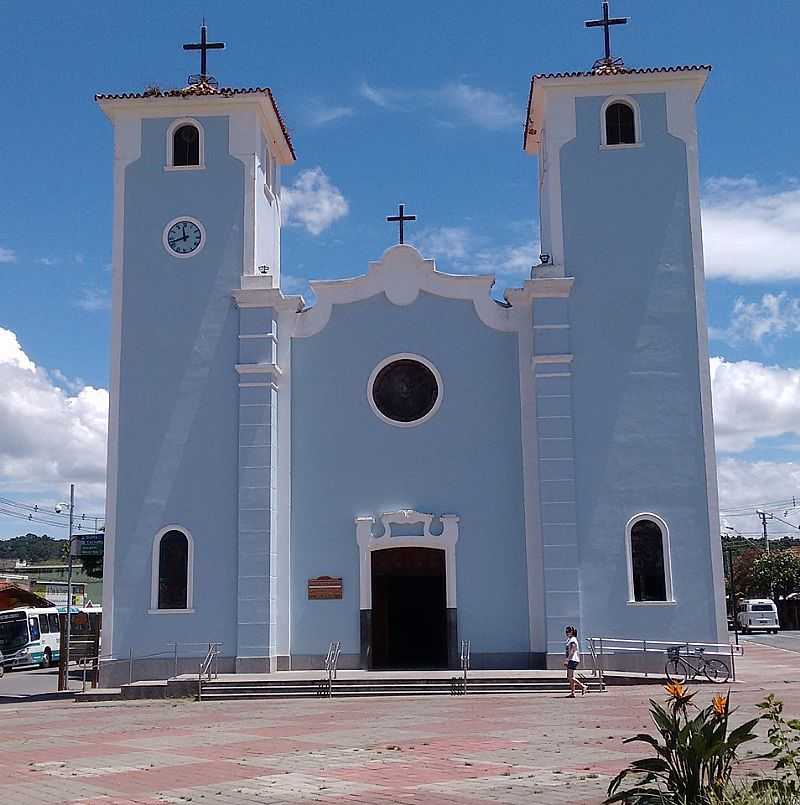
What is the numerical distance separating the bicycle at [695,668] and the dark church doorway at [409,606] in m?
5.12

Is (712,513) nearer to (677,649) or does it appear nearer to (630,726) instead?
(677,649)

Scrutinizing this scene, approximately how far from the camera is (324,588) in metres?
25.5

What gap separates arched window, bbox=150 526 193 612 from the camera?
2541 centimetres

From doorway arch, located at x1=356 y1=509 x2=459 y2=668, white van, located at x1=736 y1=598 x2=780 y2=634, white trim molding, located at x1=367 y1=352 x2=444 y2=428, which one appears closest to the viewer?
doorway arch, located at x1=356 y1=509 x2=459 y2=668

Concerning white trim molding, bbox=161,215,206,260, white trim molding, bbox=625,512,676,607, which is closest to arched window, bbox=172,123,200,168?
white trim molding, bbox=161,215,206,260

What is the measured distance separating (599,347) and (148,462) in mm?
10818

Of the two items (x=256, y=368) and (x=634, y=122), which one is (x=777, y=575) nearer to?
(x=634, y=122)

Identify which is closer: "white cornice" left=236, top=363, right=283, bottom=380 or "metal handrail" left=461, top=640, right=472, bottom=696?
"metal handrail" left=461, top=640, right=472, bottom=696

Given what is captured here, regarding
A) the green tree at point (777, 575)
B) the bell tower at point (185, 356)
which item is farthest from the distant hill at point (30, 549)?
the bell tower at point (185, 356)

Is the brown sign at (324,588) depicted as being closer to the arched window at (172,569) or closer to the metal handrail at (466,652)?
the arched window at (172,569)

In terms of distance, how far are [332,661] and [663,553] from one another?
25.1ft

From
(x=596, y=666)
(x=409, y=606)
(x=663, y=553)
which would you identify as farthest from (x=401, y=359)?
(x=596, y=666)

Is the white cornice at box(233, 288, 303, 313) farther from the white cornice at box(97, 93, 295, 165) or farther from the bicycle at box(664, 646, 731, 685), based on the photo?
the bicycle at box(664, 646, 731, 685)

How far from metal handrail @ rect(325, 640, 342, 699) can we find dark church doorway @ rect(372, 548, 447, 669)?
0.99 metres
